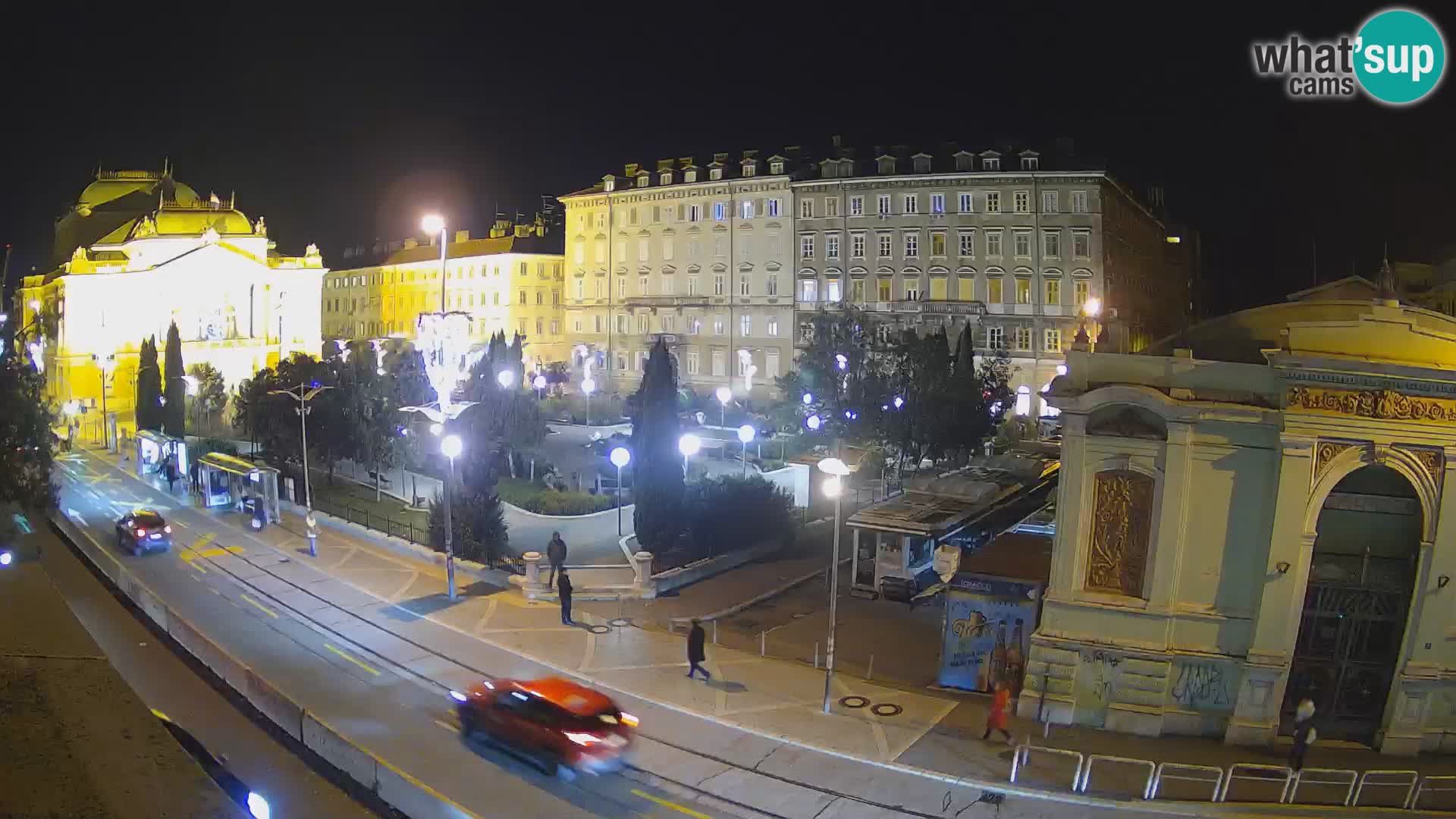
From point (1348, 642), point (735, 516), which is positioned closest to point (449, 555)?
point (735, 516)

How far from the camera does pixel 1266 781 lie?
14703 mm

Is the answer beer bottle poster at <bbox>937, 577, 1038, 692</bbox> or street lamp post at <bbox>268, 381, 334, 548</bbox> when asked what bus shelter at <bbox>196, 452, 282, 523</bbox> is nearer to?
street lamp post at <bbox>268, 381, 334, 548</bbox>

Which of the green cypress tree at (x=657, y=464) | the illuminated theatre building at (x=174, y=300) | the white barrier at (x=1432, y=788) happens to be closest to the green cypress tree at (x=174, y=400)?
the illuminated theatre building at (x=174, y=300)

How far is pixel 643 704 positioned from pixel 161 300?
69289 mm

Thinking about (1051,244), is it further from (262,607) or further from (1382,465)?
(262,607)

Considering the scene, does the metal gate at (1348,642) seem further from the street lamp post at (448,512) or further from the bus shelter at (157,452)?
the bus shelter at (157,452)

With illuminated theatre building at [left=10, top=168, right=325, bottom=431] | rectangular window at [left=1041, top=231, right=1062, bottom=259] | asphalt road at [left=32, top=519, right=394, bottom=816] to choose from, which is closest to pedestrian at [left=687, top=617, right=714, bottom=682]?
asphalt road at [left=32, top=519, right=394, bottom=816]

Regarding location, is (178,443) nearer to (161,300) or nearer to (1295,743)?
(161,300)

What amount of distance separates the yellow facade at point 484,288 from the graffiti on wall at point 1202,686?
6391cm

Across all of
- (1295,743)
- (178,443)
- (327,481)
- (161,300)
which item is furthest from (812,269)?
(1295,743)

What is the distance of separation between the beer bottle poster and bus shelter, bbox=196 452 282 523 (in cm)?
2460

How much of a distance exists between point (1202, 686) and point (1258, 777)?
1854 mm

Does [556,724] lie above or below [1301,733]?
below

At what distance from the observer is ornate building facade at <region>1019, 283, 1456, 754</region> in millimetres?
15703
